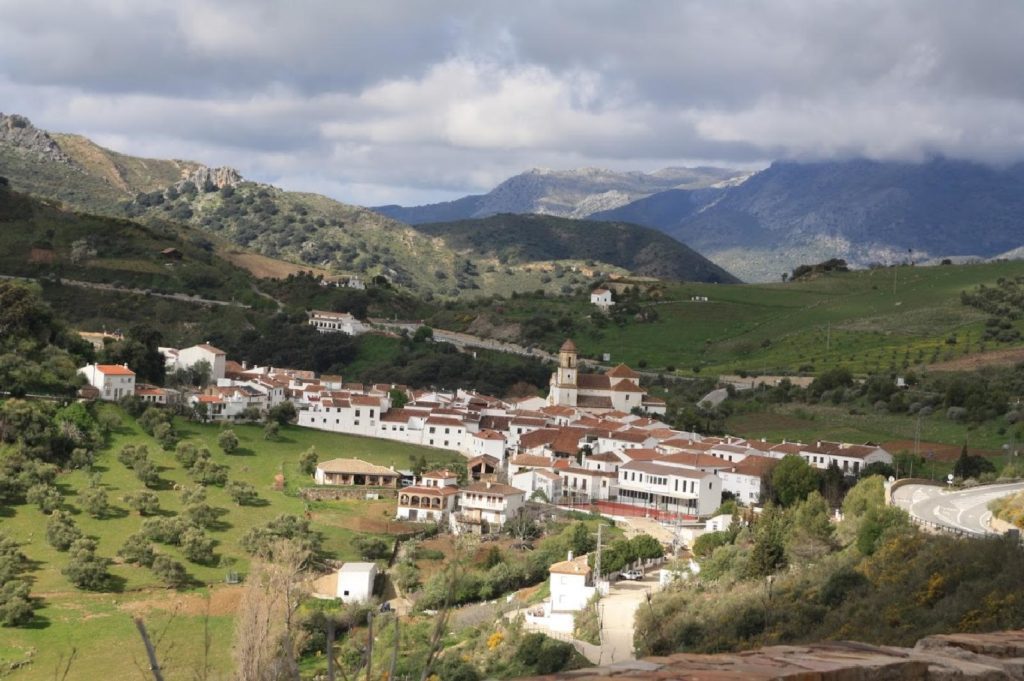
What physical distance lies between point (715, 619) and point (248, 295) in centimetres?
6936

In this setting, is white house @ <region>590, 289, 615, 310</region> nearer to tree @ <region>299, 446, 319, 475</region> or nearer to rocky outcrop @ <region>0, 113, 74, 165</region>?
tree @ <region>299, 446, 319, 475</region>

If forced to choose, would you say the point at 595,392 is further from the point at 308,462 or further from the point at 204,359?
the point at 308,462

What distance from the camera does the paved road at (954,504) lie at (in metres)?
29.6

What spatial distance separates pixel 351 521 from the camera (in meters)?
41.2

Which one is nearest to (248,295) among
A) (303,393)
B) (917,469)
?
(303,393)

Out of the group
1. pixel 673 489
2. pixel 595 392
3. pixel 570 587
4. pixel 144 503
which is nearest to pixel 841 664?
pixel 570 587

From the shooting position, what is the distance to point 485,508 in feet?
144

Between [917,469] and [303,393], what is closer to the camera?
[917,469]

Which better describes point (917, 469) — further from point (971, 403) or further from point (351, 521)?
point (351, 521)

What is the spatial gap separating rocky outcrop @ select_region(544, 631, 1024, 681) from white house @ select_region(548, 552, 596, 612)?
2306cm

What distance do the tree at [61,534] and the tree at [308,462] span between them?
483 inches

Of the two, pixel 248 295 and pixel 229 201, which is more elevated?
pixel 229 201

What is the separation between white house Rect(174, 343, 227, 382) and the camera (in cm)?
6116

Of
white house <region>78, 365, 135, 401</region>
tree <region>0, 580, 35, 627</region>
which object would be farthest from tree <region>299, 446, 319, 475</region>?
tree <region>0, 580, 35, 627</region>
